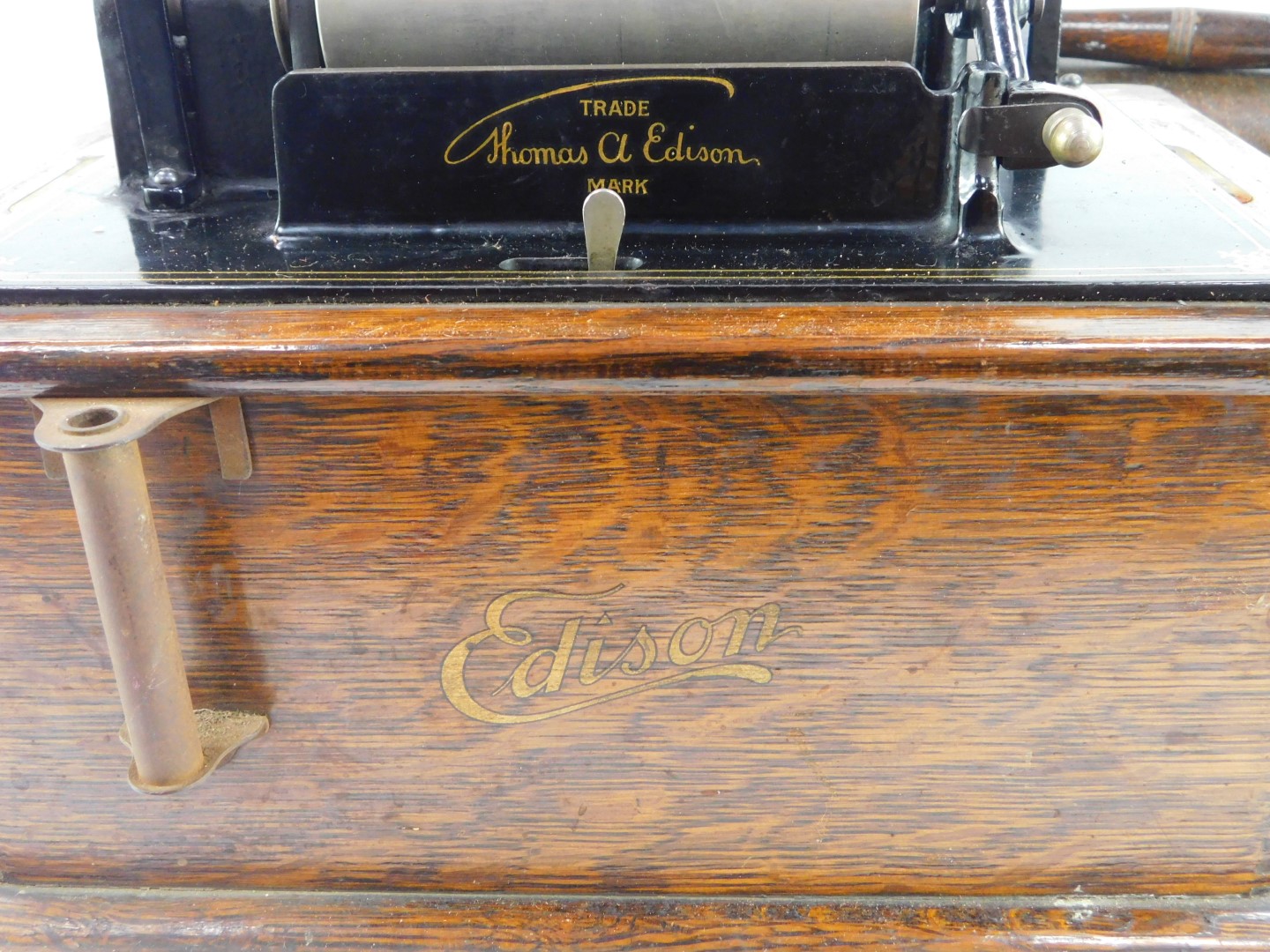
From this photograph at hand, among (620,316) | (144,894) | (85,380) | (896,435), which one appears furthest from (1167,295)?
(144,894)

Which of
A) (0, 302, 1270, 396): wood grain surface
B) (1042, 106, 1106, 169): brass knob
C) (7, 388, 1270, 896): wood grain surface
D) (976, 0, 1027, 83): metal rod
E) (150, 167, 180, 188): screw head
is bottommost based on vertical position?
(7, 388, 1270, 896): wood grain surface

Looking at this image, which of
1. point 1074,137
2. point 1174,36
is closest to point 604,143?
point 1074,137

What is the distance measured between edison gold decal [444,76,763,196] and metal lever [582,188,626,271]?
6 centimetres

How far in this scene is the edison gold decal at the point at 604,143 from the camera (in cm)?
86

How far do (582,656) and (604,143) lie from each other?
393 mm

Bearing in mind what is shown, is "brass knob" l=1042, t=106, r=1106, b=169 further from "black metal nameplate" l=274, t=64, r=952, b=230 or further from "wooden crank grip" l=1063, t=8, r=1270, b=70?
"wooden crank grip" l=1063, t=8, r=1270, b=70

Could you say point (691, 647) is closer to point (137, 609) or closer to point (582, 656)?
point (582, 656)

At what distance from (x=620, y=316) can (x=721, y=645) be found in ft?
0.85

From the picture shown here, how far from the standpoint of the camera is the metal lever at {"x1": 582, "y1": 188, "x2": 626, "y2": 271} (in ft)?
2.66

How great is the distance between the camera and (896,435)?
770 mm

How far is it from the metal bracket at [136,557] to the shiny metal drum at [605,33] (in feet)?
1.04

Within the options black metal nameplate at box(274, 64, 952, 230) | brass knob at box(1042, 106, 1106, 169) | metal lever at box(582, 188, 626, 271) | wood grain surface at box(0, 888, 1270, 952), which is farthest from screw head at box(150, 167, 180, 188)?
brass knob at box(1042, 106, 1106, 169)

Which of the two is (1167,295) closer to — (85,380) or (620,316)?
(620,316)

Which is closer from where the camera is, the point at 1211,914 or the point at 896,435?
the point at 896,435
